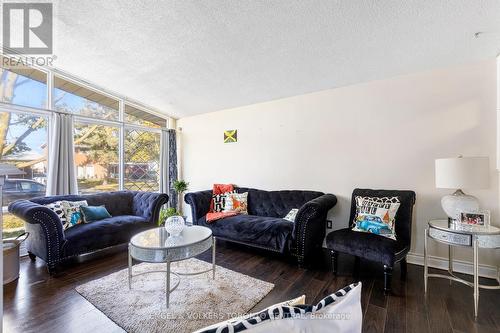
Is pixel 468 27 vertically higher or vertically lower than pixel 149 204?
higher

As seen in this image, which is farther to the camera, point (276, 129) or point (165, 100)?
point (165, 100)

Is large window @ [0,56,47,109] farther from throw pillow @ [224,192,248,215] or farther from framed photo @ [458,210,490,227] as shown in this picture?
framed photo @ [458,210,490,227]

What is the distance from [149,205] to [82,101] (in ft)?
7.05

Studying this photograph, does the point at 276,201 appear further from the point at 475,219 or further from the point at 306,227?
the point at 475,219

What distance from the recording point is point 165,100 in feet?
14.0

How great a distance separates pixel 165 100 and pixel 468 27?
13.7 feet

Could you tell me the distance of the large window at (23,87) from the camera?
3.06m

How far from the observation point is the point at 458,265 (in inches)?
98.8

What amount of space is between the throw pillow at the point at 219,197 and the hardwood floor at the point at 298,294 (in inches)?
40.0

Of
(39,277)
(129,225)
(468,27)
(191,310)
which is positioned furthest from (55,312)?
(468,27)

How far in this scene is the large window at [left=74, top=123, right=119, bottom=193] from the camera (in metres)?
3.83

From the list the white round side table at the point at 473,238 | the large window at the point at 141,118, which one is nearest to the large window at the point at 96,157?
the large window at the point at 141,118

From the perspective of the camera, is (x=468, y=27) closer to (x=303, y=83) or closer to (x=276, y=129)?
(x=303, y=83)

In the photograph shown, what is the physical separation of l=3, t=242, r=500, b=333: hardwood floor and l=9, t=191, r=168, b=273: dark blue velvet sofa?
220 mm
